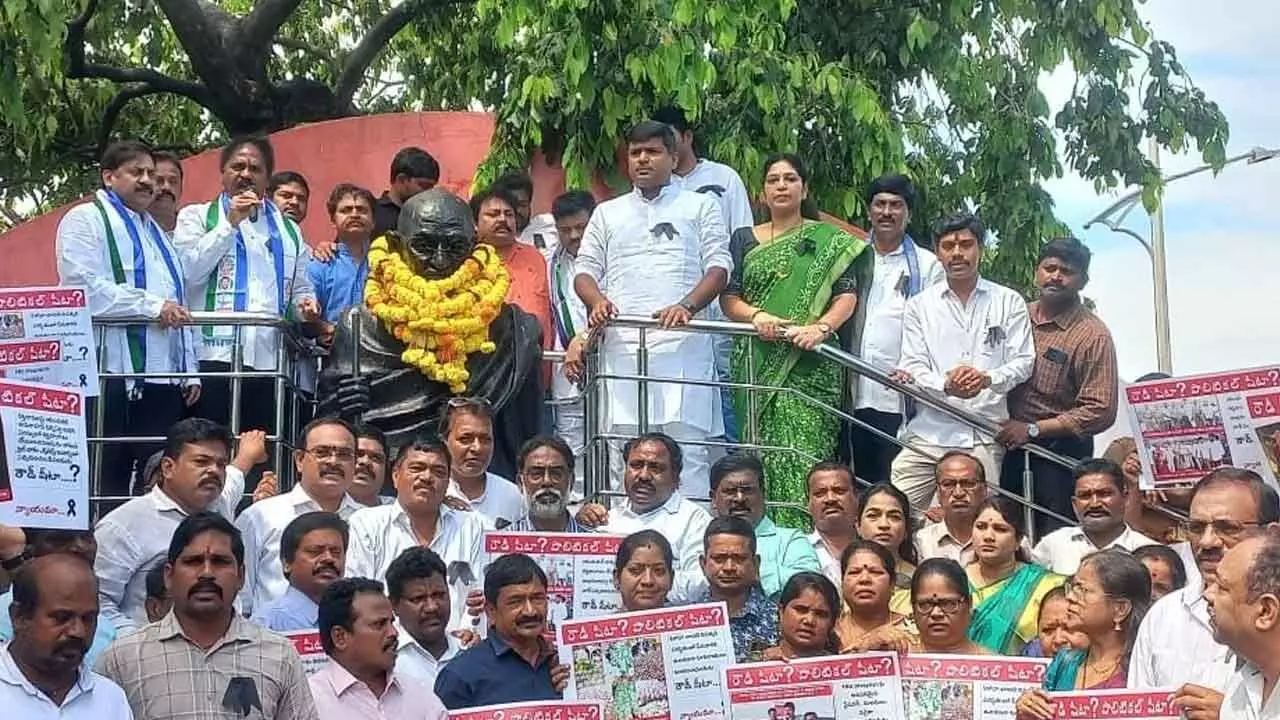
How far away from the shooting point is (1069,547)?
802cm

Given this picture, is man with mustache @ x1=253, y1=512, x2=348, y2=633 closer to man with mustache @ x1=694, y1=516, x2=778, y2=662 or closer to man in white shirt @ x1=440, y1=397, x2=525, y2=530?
man in white shirt @ x1=440, y1=397, x2=525, y2=530

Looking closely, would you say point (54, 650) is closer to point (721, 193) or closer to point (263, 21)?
point (721, 193)

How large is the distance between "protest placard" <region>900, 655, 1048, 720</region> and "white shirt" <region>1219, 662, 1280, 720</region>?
1271 mm

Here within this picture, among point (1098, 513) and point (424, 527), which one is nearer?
point (424, 527)

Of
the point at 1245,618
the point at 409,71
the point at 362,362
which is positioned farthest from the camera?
the point at 409,71

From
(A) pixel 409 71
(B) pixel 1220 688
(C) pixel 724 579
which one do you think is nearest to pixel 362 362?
(C) pixel 724 579

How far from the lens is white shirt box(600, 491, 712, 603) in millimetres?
7898

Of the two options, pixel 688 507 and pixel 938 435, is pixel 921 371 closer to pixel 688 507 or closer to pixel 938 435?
pixel 938 435

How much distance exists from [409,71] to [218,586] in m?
10.5

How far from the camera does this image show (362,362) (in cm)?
887

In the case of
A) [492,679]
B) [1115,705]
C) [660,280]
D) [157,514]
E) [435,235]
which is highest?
[435,235]

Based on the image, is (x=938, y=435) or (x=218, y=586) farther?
(x=938, y=435)

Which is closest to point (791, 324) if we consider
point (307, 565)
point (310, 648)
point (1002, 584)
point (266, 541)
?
point (1002, 584)

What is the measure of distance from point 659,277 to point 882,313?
1050 mm
